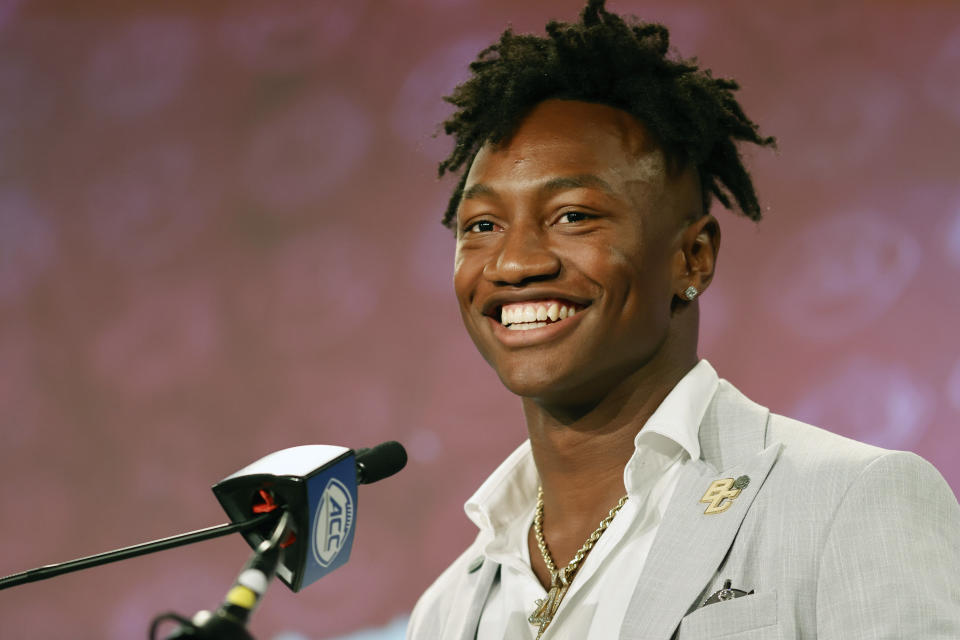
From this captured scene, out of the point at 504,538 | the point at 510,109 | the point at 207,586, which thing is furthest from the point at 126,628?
the point at 510,109

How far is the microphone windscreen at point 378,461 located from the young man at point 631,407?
1.43 feet

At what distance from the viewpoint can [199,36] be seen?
3674mm

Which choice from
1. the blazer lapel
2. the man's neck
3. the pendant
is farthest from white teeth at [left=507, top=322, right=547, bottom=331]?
the pendant

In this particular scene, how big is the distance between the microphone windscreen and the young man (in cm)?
44

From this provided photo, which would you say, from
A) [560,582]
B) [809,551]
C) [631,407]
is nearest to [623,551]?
[560,582]

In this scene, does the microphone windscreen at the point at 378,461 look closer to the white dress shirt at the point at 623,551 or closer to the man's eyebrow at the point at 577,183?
the white dress shirt at the point at 623,551

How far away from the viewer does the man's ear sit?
218 centimetres

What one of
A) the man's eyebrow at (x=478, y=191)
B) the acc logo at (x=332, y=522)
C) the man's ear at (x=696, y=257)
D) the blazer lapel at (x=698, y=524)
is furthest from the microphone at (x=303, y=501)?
the man's ear at (x=696, y=257)

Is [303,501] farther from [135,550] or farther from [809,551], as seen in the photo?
[809,551]

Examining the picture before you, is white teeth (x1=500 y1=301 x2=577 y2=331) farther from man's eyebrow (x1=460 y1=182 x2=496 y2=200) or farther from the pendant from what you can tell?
the pendant

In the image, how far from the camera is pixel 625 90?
7.24 ft

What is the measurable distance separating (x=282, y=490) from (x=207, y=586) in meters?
2.29

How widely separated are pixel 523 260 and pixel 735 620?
2.40ft

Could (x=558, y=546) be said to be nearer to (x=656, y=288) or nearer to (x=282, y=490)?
(x=656, y=288)
